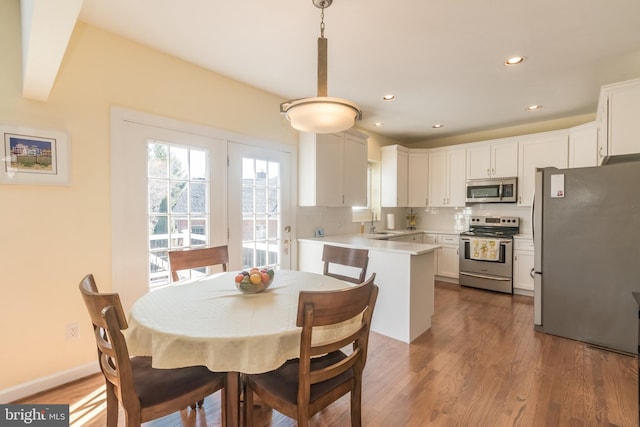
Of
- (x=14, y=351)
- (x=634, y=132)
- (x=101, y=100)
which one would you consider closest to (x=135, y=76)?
(x=101, y=100)

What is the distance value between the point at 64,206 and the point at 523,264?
5.31 meters

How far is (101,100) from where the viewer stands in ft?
7.16

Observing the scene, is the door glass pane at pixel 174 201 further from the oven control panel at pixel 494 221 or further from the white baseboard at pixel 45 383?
the oven control panel at pixel 494 221

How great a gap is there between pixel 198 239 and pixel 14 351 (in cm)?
137

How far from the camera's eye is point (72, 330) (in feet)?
6.89

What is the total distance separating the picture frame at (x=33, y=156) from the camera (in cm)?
182

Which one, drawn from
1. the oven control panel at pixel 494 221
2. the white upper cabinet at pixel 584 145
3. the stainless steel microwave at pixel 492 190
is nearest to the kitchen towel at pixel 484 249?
the oven control panel at pixel 494 221

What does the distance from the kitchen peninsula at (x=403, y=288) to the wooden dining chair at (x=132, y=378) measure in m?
1.89

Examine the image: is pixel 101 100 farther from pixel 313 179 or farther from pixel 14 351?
pixel 313 179

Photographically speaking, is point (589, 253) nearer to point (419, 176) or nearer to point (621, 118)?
point (621, 118)

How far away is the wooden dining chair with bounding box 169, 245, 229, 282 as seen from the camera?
2.13m

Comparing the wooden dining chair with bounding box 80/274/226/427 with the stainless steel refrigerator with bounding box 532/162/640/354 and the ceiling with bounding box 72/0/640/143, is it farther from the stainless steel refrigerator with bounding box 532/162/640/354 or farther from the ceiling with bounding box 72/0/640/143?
the stainless steel refrigerator with bounding box 532/162/640/354

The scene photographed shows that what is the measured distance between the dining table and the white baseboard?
116 centimetres

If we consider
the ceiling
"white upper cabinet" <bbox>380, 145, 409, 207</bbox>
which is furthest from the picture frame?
"white upper cabinet" <bbox>380, 145, 409, 207</bbox>
